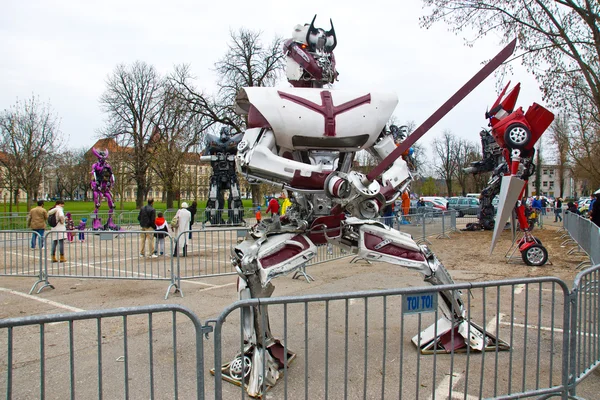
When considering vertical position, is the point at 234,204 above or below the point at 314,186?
below

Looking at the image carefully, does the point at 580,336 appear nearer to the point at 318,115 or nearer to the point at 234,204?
the point at 318,115

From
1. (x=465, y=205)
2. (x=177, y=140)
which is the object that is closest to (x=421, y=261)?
(x=177, y=140)

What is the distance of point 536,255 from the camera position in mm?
8758

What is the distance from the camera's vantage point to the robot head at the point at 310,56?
4.07 m

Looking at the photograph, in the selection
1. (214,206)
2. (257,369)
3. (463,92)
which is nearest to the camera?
(463,92)

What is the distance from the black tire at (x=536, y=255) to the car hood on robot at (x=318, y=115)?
21.7 feet

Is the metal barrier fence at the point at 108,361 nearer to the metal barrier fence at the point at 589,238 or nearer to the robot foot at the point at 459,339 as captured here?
the robot foot at the point at 459,339

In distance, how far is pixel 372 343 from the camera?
4262mm

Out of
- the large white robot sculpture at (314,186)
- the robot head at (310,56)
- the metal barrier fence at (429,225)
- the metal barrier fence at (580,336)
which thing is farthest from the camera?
the metal barrier fence at (429,225)

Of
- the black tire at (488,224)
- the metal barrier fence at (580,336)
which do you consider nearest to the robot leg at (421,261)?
the metal barrier fence at (580,336)

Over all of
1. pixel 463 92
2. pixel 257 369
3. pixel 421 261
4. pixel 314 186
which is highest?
pixel 463 92

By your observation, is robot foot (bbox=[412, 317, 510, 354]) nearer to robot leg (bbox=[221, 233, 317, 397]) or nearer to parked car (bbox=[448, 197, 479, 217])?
robot leg (bbox=[221, 233, 317, 397])

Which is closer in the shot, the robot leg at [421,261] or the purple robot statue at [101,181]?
the robot leg at [421,261]

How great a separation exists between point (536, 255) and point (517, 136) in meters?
3.70
